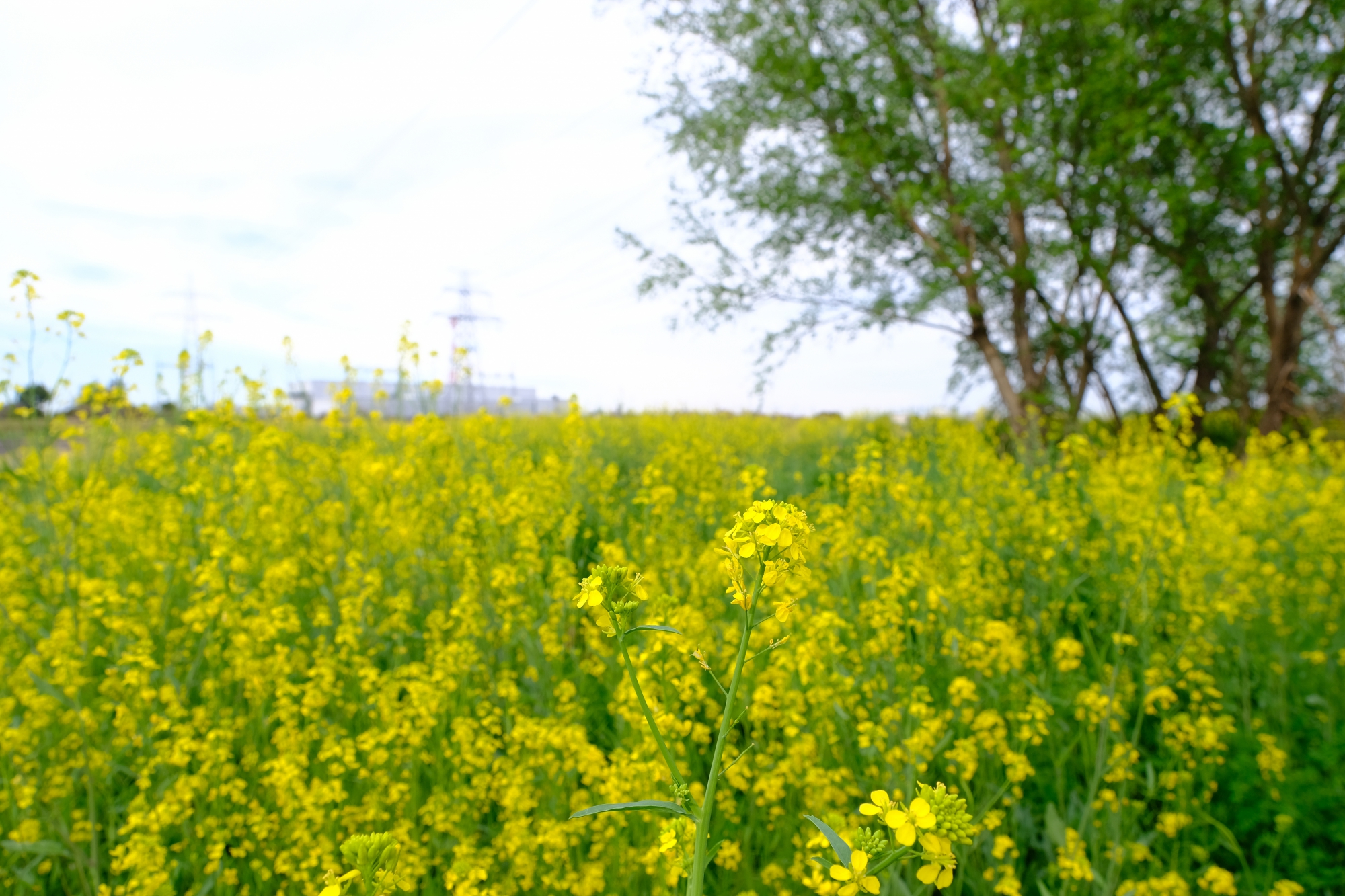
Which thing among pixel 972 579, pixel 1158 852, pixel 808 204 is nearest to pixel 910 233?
pixel 808 204

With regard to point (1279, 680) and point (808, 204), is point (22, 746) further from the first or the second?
point (808, 204)

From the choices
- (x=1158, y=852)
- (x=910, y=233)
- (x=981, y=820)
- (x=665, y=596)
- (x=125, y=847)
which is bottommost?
(x=1158, y=852)

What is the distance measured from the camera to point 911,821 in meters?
0.76

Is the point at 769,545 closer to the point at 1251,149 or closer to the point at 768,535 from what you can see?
the point at 768,535

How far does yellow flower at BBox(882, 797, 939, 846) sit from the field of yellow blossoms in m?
0.06

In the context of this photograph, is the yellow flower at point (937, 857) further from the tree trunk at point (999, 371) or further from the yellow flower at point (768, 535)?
the tree trunk at point (999, 371)

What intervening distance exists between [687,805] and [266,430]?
4.53 metres

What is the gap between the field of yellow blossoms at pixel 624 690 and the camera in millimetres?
1873

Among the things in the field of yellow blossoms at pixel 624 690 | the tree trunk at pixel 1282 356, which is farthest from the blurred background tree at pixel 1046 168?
the field of yellow blossoms at pixel 624 690

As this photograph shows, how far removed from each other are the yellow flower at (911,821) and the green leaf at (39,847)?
2397mm

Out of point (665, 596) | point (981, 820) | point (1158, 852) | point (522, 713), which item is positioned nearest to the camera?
point (665, 596)

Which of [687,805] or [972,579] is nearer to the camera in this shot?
[687,805]

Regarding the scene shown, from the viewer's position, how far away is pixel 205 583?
9.32 feet

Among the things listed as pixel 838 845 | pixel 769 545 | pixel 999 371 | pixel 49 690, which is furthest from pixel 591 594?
pixel 999 371
